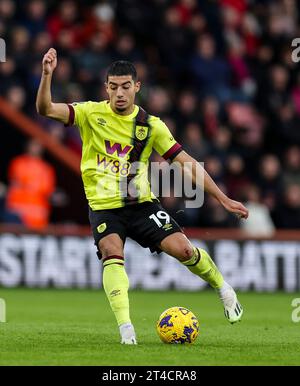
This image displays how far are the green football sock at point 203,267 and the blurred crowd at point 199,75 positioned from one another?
681cm

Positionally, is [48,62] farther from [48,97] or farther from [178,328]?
[178,328]

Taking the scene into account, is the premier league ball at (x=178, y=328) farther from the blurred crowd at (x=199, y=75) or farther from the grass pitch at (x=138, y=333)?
the blurred crowd at (x=199, y=75)

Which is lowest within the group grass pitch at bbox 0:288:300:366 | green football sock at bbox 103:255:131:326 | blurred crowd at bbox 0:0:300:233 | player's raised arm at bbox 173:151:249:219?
grass pitch at bbox 0:288:300:366

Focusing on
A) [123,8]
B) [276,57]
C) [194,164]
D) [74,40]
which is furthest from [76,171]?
[194,164]

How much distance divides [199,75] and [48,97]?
10.5m

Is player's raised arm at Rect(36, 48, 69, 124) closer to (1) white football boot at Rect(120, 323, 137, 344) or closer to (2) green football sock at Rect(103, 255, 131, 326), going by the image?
(2) green football sock at Rect(103, 255, 131, 326)

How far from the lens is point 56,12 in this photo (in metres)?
18.9

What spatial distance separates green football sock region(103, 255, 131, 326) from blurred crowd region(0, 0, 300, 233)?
25.1 feet

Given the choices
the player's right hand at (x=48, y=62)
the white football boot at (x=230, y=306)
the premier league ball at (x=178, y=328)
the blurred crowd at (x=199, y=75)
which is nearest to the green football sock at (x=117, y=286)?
the premier league ball at (x=178, y=328)

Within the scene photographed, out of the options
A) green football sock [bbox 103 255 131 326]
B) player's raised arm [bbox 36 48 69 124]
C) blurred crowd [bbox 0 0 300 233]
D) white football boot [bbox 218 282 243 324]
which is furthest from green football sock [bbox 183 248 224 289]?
blurred crowd [bbox 0 0 300 233]

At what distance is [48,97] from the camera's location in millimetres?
8992

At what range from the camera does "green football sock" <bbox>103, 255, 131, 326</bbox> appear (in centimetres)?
906

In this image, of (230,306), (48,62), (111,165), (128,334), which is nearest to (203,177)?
(111,165)

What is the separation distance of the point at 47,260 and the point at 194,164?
7167mm
